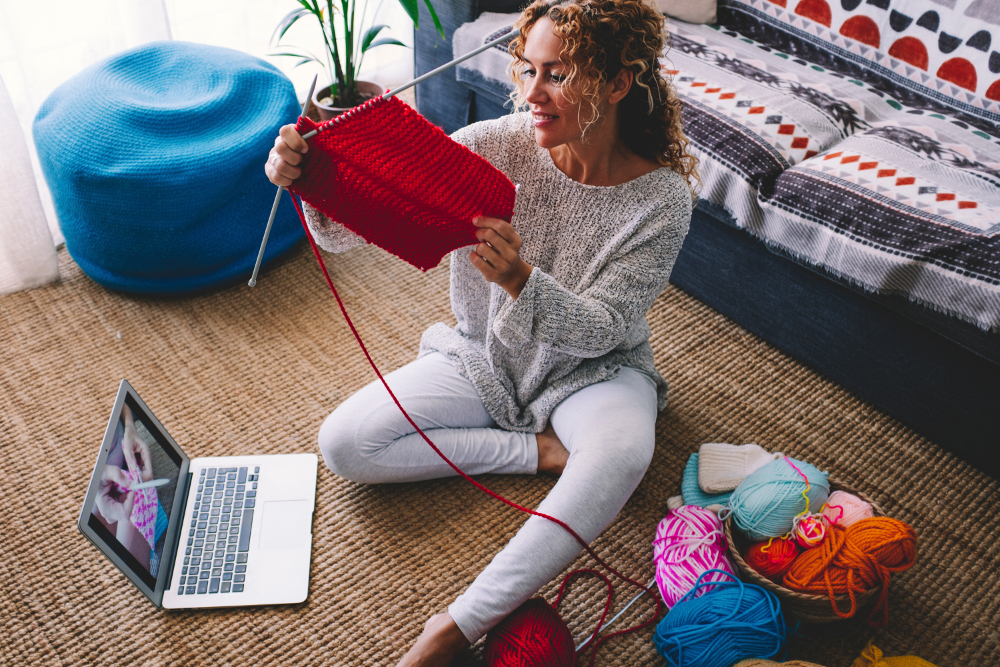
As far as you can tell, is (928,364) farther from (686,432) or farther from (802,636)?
(802,636)

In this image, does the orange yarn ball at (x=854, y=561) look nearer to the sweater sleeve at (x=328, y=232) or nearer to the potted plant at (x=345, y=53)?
the sweater sleeve at (x=328, y=232)

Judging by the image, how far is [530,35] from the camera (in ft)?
3.48

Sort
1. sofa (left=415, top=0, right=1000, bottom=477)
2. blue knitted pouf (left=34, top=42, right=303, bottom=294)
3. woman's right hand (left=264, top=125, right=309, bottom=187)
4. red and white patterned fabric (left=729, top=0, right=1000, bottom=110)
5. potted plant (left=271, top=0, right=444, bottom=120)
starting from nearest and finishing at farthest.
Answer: woman's right hand (left=264, top=125, right=309, bottom=187)
sofa (left=415, top=0, right=1000, bottom=477)
blue knitted pouf (left=34, top=42, right=303, bottom=294)
red and white patterned fabric (left=729, top=0, right=1000, bottom=110)
potted plant (left=271, top=0, right=444, bottom=120)

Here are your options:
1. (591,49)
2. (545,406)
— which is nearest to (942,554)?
(545,406)

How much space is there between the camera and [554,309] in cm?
108

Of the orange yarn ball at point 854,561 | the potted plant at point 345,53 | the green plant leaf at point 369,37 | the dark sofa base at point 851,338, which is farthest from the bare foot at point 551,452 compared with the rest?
the green plant leaf at point 369,37

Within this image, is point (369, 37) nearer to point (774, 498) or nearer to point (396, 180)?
point (396, 180)

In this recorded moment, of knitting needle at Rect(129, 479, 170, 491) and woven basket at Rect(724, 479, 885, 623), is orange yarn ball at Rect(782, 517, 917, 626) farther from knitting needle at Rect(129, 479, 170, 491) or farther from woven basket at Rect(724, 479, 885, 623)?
knitting needle at Rect(129, 479, 170, 491)

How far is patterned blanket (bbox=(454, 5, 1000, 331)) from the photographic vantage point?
4.56 feet

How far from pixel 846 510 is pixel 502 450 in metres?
0.61

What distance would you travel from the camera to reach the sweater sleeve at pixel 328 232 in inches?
45.2

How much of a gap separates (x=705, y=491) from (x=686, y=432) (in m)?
0.20

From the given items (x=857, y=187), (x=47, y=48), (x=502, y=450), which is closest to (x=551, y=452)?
(x=502, y=450)

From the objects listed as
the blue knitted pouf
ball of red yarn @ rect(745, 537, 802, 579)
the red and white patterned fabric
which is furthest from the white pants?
the red and white patterned fabric
